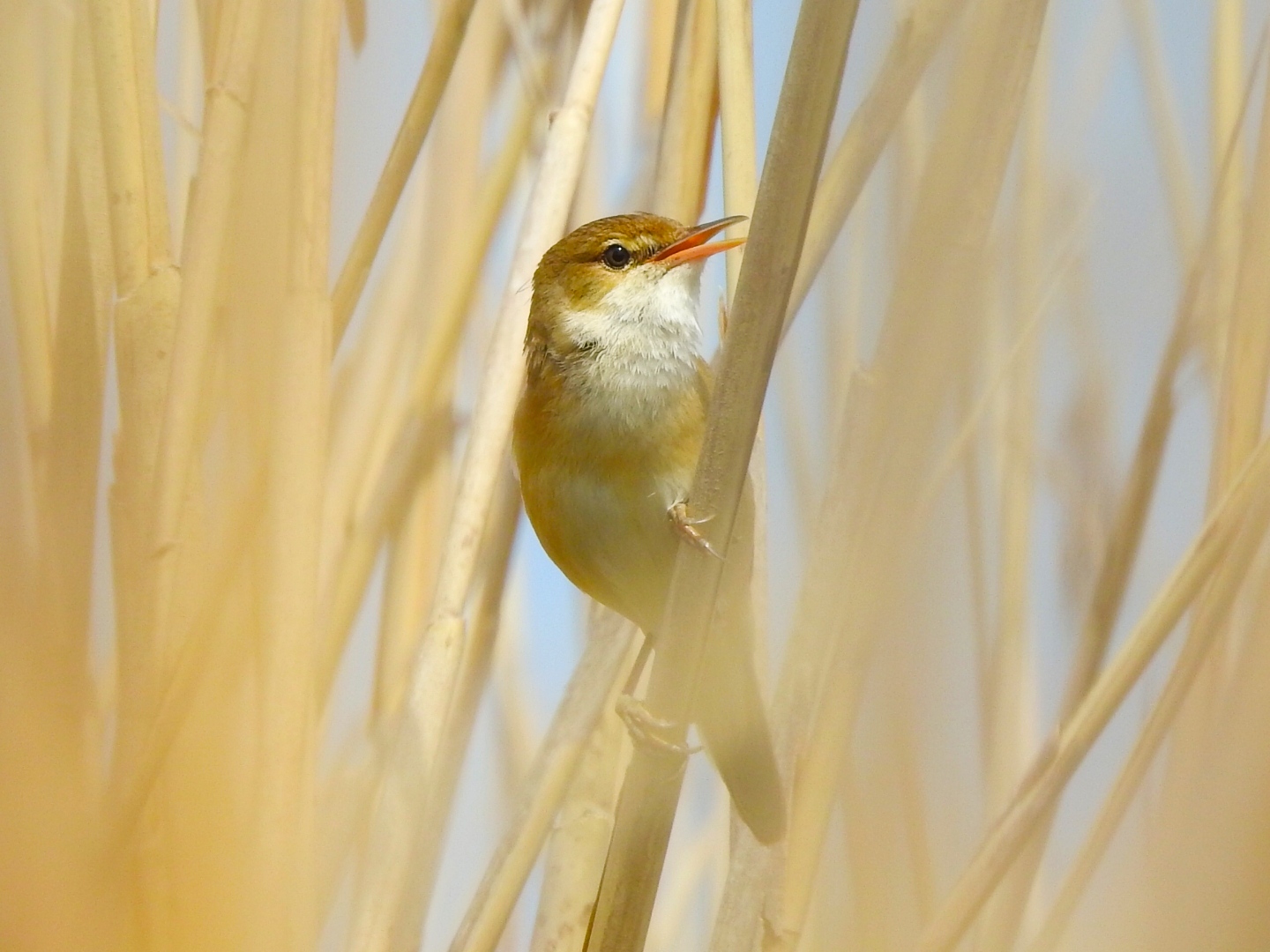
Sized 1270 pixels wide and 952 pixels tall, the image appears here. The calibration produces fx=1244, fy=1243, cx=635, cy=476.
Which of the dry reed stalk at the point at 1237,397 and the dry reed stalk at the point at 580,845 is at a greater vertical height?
the dry reed stalk at the point at 1237,397

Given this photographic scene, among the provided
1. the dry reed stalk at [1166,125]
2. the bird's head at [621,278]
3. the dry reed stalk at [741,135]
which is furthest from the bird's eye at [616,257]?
the dry reed stalk at [1166,125]

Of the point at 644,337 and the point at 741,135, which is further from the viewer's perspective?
the point at 644,337

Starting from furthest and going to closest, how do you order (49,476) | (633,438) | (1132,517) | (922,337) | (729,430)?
(633,438), (1132,517), (49,476), (729,430), (922,337)

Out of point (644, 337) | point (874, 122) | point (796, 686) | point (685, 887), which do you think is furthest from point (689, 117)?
point (685, 887)

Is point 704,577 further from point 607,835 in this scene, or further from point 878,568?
point 607,835

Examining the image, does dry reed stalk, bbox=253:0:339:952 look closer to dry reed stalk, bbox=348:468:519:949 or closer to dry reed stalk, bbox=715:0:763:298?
dry reed stalk, bbox=348:468:519:949

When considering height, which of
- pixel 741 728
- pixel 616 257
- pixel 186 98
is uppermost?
pixel 186 98

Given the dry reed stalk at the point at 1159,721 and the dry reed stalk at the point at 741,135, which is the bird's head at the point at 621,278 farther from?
the dry reed stalk at the point at 1159,721

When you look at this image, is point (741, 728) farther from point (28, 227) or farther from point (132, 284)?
point (28, 227)
